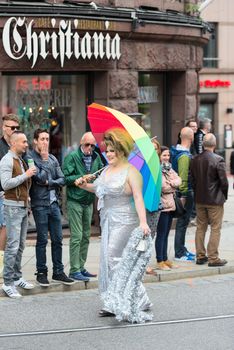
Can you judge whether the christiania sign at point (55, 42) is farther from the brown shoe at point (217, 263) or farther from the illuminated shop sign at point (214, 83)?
the illuminated shop sign at point (214, 83)

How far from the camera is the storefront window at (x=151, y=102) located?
15852 millimetres

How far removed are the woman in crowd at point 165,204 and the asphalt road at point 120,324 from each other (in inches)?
34.5

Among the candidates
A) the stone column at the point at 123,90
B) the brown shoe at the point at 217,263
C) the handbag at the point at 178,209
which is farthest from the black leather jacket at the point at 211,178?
the stone column at the point at 123,90

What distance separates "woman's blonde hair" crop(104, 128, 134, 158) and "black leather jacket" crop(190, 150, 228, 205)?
9.57 feet

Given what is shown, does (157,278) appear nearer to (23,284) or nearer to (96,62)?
(23,284)

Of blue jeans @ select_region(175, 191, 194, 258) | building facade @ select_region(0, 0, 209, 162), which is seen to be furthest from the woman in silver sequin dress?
building facade @ select_region(0, 0, 209, 162)

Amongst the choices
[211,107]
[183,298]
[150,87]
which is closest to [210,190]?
[183,298]

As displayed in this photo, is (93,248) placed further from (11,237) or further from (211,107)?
(211,107)

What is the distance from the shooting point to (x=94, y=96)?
48.1 ft

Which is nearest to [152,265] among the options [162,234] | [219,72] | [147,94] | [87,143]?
[162,234]

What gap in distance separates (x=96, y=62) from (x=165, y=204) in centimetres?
384

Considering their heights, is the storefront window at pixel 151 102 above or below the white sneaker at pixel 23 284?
above

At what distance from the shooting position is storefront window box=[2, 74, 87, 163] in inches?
551

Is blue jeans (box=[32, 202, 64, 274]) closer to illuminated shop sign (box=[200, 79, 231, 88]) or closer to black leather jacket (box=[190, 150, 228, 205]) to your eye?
black leather jacket (box=[190, 150, 228, 205])
